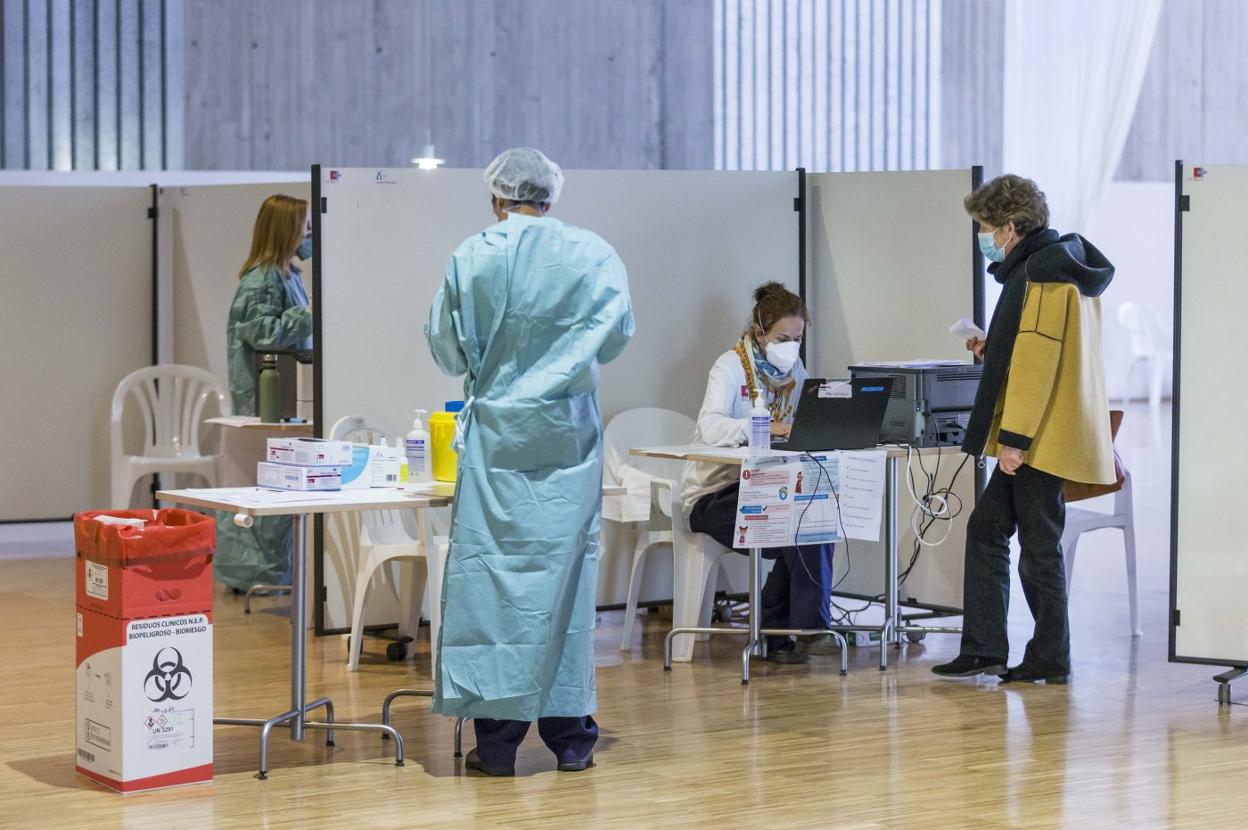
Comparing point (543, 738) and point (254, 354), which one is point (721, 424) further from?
point (254, 354)

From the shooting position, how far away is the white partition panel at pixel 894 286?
5691 mm

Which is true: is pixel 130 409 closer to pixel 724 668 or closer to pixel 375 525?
pixel 375 525

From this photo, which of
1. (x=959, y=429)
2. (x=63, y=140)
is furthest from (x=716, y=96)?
(x=959, y=429)

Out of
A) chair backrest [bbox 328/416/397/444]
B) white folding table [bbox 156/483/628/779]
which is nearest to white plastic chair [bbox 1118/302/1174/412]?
chair backrest [bbox 328/416/397/444]

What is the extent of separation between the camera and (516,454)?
3.80m

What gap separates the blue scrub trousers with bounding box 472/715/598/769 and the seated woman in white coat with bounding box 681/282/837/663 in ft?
4.39

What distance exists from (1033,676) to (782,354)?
1277 mm

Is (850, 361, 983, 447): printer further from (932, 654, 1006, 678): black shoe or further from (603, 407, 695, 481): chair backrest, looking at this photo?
(603, 407, 695, 481): chair backrest

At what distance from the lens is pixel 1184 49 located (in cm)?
1374

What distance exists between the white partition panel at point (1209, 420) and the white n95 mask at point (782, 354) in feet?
4.04

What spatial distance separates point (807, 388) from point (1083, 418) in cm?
83

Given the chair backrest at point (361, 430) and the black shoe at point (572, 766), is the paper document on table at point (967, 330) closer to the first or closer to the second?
the chair backrest at point (361, 430)

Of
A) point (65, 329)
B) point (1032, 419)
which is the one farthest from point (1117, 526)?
point (65, 329)

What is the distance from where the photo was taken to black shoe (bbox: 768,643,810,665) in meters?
5.24
